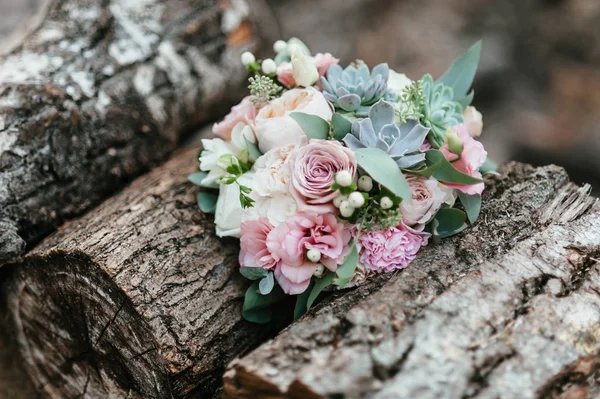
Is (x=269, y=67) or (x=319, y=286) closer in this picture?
(x=319, y=286)

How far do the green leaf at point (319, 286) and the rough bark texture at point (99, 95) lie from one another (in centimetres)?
85

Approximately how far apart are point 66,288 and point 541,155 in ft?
8.32

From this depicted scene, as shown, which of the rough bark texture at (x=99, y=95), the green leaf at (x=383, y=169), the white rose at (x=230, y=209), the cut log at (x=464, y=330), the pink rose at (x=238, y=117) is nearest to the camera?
the cut log at (x=464, y=330)

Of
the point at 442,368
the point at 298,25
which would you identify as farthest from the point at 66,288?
the point at 298,25

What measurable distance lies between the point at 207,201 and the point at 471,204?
2.34 ft

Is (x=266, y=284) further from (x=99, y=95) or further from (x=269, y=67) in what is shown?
(x=99, y=95)

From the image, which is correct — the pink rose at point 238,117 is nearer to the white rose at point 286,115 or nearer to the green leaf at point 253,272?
the white rose at point 286,115

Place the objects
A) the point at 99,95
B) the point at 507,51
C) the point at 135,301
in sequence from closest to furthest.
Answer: the point at 135,301 → the point at 99,95 → the point at 507,51

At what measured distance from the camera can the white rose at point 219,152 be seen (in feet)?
4.72

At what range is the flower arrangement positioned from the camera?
120cm

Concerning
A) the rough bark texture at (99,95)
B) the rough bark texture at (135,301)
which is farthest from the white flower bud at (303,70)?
the rough bark texture at (99,95)

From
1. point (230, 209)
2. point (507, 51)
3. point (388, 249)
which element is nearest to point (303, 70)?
point (230, 209)

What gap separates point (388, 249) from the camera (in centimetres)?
125

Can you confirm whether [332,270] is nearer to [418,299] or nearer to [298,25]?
[418,299]
